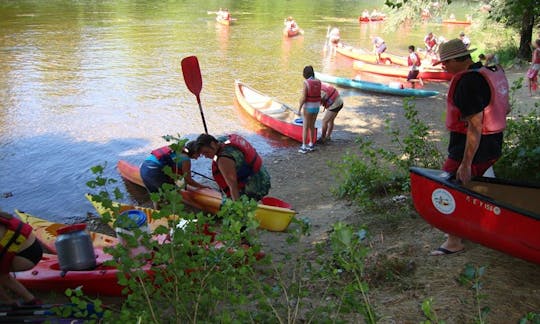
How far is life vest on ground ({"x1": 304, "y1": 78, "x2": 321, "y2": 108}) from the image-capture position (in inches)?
355

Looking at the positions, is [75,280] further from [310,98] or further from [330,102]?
[330,102]

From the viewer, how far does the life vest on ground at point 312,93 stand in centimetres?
902

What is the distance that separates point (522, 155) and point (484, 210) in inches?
63.6

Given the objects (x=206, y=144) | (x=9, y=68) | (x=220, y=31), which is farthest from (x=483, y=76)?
(x=220, y=31)

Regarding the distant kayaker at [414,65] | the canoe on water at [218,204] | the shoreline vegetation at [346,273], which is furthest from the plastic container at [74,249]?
the distant kayaker at [414,65]

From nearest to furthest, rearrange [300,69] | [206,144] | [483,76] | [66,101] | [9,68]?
[483,76]
[206,144]
[66,101]
[9,68]
[300,69]

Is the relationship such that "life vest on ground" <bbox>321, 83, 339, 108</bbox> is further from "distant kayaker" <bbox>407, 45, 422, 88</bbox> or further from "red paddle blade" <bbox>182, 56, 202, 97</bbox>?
"distant kayaker" <bbox>407, 45, 422, 88</bbox>

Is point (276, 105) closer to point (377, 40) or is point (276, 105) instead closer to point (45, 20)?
point (377, 40)

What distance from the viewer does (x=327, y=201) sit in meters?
6.57

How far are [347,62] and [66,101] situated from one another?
10728mm

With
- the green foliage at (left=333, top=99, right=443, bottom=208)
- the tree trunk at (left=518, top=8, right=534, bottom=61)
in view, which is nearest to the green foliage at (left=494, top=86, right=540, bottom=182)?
the green foliage at (left=333, top=99, right=443, bottom=208)

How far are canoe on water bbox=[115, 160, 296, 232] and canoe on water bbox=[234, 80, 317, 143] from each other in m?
3.56

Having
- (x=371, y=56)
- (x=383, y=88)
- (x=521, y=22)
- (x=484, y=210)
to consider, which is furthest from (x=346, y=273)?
(x=521, y=22)

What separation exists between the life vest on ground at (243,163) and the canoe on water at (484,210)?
1.88m
